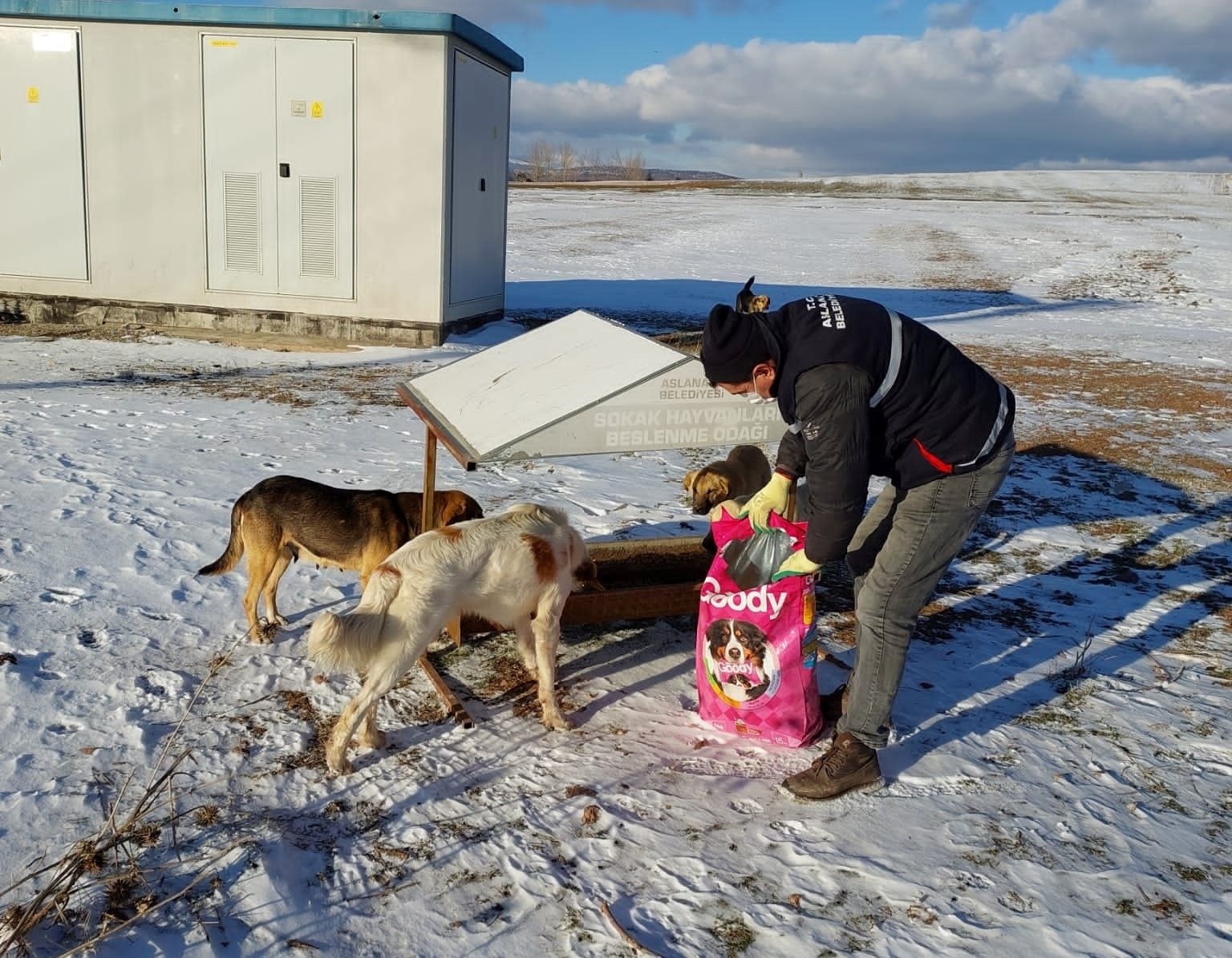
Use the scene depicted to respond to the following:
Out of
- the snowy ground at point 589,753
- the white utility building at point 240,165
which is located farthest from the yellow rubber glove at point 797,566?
the white utility building at point 240,165

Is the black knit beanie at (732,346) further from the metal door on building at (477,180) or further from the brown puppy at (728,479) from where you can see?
the metal door on building at (477,180)

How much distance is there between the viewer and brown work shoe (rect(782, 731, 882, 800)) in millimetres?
3504

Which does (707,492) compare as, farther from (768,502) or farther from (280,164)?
(280,164)

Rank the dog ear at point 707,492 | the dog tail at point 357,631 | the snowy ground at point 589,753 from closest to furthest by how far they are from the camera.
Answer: the snowy ground at point 589,753 → the dog tail at point 357,631 → the dog ear at point 707,492

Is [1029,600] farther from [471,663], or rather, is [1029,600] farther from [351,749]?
[351,749]

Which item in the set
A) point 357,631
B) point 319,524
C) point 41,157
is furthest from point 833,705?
point 41,157

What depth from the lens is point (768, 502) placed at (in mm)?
3803

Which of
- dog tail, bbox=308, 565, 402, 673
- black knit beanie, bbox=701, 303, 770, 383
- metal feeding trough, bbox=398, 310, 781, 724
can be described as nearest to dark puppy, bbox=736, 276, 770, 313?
metal feeding trough, bbox=398, 310, 781, 724

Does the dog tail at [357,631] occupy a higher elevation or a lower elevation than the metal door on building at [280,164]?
lower

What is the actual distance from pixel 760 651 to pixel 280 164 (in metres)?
11.1

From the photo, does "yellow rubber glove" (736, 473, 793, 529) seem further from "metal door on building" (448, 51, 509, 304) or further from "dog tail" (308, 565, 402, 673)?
"metal door on building" (448, 51, 509, 304)

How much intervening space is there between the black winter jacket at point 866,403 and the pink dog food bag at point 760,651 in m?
0.54

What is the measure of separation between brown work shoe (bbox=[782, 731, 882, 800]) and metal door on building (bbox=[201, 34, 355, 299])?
10828mm

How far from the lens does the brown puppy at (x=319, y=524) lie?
436 centimetres
